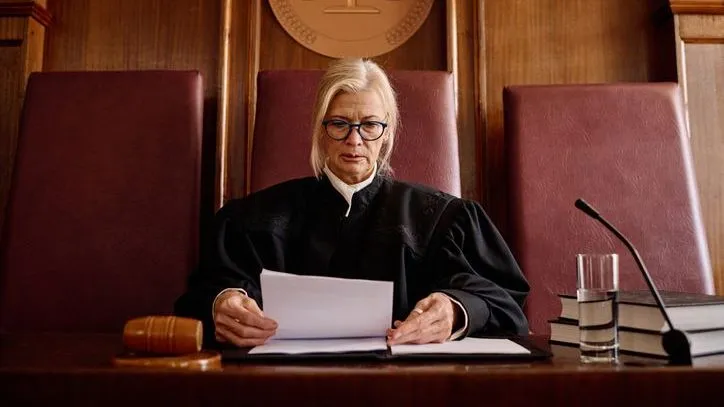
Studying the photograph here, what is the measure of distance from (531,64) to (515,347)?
4.77ft

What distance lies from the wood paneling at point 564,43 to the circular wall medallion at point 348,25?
0.28 metres

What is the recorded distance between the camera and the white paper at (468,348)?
2.92ft

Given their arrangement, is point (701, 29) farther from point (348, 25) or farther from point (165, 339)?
point (165, 339)

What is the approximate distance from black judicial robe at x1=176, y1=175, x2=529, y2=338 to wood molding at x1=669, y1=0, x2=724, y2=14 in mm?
1134

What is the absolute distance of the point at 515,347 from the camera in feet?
3.09

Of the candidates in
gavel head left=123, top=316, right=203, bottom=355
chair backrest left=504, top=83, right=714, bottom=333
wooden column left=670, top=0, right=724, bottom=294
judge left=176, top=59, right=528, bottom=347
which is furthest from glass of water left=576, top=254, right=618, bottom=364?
wooden column left=670, top=0, right=724, bottom=294

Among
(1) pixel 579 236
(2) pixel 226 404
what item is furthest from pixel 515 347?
(1) pixel 579 236

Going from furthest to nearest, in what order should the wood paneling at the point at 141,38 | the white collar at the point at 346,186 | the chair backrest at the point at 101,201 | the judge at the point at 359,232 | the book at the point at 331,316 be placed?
the wood paneling at the point at 141,38, the chair backrest at the point at 101,201, the white collar at the point at 346,186, the judge at the point at 359,232, the book at the point at 331,316

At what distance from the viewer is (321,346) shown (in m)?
0.95

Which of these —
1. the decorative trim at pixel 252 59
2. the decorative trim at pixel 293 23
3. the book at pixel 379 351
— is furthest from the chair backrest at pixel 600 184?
the book at pixel 379 351

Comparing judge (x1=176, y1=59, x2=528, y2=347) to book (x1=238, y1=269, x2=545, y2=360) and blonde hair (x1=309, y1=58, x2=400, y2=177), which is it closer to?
blonde hair (x1=309, y1=58, x2=400, y2=177)

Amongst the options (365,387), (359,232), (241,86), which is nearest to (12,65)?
(241,86)

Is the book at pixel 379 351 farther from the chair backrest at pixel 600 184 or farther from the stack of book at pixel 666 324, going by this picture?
the chair backrest at pixel 600 184

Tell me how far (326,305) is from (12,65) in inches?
64.7
